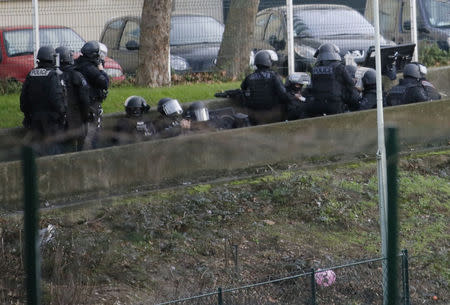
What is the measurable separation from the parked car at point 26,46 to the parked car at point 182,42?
0.39 meters

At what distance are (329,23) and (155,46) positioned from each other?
283 centimetres

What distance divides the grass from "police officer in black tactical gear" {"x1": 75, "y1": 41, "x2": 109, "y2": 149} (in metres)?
1.27

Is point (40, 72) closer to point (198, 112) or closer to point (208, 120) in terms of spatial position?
point (198, 112)

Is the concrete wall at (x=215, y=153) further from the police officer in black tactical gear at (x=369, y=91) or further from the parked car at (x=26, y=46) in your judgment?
the parked car at (x=26, y=46)

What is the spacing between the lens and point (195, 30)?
15.2 meters

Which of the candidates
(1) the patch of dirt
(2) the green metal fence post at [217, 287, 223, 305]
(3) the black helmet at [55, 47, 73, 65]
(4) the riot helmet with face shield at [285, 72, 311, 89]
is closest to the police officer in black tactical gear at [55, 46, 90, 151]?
(3) the black helmet at [55, 47, 73, 65]

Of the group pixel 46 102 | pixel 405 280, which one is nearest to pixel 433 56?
pixel 46 102

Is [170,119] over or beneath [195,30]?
beneath

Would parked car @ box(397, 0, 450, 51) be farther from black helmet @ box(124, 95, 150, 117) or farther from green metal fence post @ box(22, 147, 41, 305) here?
green metal fence post @ box(22, 147, 41, 305)

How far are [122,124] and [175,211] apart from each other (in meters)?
1.92

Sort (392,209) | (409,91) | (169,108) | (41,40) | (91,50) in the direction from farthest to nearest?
(41,40) → (409,91) → (169,108) → (91,50) → (392,209)

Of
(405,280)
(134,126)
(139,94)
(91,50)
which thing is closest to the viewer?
(405,280)

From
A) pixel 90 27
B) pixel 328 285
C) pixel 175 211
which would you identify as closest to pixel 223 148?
pixel 175 211

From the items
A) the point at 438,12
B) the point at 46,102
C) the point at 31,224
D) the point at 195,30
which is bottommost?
the point at 46,102
